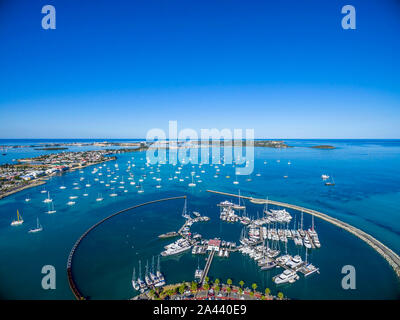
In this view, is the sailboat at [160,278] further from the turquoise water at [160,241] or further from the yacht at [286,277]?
the yacht at [286,277]

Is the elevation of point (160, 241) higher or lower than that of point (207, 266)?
higher

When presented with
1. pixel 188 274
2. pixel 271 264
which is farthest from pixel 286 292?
pixel 188 274

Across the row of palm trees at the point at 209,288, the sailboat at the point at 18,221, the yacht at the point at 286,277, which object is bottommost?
the yacht at the point at 286,277

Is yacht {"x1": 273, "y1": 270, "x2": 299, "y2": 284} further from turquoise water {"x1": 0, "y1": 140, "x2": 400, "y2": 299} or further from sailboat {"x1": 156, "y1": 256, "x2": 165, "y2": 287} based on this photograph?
sailboat {"x1": 156, "y1": 256, "x2": 165, "y2": 287}

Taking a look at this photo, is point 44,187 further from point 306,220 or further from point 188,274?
point 306,220

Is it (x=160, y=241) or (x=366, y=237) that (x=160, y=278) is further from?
(x=366, y=237)

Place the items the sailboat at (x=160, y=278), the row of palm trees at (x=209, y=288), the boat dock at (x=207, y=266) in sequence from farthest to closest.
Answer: the boat dock at (x=207, y=266) → the sailboat at (x=160, y=278) → the row of palm trees at (x=209, y=288)

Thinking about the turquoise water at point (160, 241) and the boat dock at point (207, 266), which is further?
the boat dock at point (207, 266)

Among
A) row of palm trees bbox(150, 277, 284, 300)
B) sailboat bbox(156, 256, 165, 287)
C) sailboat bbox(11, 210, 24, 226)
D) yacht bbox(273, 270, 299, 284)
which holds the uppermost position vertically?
sailboat bbox(11, 210, 24, 226)

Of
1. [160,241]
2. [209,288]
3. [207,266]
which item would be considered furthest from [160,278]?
[160,241]

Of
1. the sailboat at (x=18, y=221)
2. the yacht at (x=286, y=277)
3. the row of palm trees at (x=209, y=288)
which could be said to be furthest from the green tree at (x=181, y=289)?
the sailboat at (x=18, y=221)

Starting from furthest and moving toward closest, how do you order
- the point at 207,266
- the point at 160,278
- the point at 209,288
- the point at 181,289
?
the point at 207,266, the point at 160,278, the point at 209,288, the point at 181,289

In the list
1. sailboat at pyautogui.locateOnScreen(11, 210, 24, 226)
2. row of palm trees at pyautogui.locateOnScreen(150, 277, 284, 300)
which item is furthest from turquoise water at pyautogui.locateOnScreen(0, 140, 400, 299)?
row of palm trees at pyautogui.locateOnScreen(150, 277, 284, 300)

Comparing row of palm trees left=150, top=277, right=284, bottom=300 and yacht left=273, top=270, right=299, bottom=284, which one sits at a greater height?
row of palm trees left=150, top=277, right=284, bottom=300
